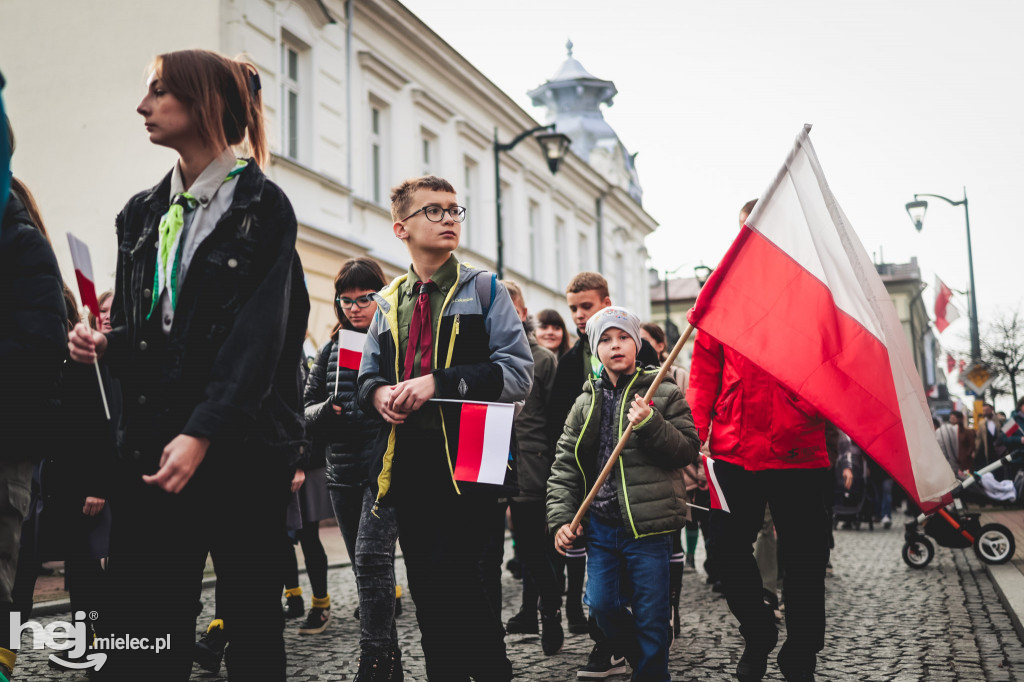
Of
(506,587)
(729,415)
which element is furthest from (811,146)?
(506,587)

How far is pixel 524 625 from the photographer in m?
6.23

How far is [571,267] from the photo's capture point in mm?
31547

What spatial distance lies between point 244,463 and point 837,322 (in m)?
2.69

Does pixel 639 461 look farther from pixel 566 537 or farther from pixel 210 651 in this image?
pixel 210 651

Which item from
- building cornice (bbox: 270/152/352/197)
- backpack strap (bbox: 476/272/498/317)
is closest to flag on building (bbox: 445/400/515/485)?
backpack strap (bbox: 476/272/498/317)

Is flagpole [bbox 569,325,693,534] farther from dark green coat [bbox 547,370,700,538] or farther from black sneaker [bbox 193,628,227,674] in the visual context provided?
black sneaker [bbox 193,628,227,674]

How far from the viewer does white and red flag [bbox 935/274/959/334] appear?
27922 millimetres

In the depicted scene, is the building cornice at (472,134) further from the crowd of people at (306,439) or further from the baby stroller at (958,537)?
the crowd of people at (306,439)

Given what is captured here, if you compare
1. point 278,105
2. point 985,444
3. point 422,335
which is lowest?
point 985,444

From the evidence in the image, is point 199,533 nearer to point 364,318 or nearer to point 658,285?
point 364,318

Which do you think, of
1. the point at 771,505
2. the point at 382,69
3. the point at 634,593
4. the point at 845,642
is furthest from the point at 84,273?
the point at 382,69

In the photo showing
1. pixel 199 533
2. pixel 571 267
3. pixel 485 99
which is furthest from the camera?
pixel 571 267

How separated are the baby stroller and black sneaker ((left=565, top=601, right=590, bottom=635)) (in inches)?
174

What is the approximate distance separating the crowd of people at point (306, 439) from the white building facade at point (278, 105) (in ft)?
35.2
